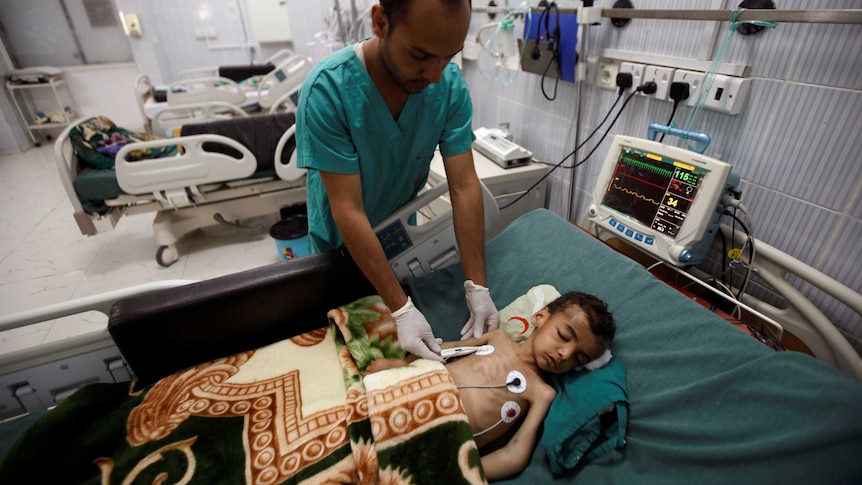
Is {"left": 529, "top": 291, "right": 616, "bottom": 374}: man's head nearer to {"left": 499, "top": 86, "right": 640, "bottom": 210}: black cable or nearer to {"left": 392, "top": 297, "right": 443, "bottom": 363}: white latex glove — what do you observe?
{"left": 392, "top": 297, "right": 443, "bottom": 363}: white latex glove

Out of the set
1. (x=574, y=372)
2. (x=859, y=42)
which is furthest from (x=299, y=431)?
(x=859, y=42)

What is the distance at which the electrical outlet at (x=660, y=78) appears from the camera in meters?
1.39

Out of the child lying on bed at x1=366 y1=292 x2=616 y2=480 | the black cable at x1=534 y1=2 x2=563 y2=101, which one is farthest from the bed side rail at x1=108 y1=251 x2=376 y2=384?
the black cable at x1=534 y1=2 x2=563 y2=101

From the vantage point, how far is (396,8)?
0.89 meters

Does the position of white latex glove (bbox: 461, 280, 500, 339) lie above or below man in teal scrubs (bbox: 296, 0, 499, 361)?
below

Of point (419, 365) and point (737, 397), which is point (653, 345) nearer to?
point (737, 397)

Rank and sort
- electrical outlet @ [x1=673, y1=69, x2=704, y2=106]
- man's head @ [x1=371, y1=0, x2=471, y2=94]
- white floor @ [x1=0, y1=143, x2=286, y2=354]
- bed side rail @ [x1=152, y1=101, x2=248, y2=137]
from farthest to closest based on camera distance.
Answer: bed side rail @ [x1=152, y1=101, x2=248, y2=137] → white floor @ [x1=0, y1=143, x2=286, y2=354] → electrical outlet @ [x1=673, y1=69, x2=704, y2=106] → man's head @ [x1=371, y1=0, x2=471, y2=94]

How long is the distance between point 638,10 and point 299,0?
5.34 m

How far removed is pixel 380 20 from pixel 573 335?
90 centimetres

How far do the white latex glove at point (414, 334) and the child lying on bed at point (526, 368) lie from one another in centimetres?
6

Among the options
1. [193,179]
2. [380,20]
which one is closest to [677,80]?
[380,20]

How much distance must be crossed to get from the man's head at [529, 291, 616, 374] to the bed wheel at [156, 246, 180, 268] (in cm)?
264

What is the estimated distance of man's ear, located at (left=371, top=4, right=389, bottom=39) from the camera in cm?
92

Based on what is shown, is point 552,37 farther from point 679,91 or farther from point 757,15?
point 757,15
